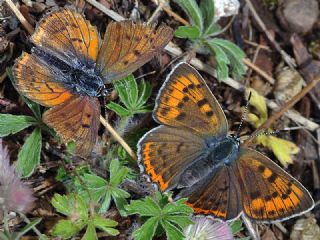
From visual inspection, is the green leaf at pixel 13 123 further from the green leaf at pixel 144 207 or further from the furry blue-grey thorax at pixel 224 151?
the furry blue-grey thorax at pixel 224 151

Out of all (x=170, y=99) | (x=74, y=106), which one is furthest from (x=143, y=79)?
(x=74, y=106)

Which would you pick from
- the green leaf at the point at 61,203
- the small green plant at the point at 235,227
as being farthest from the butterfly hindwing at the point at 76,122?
the small green plant at the point at 235,227

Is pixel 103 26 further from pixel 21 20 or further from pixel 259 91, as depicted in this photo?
pixel 259 91

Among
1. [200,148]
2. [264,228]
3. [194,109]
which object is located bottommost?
[264,228]

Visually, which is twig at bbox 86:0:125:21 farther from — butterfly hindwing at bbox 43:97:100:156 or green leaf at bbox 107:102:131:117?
butterfly hindwing at bbox 43:97:100:156

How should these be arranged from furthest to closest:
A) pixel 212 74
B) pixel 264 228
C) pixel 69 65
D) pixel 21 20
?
1. pixel 212 74
2. pixel 264 228
3. pixel 21 20
4. pixel 69 65

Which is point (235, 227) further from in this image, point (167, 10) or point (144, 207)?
point (167, 10)

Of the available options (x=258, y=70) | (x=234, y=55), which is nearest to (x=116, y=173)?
(x=234, y=55)
